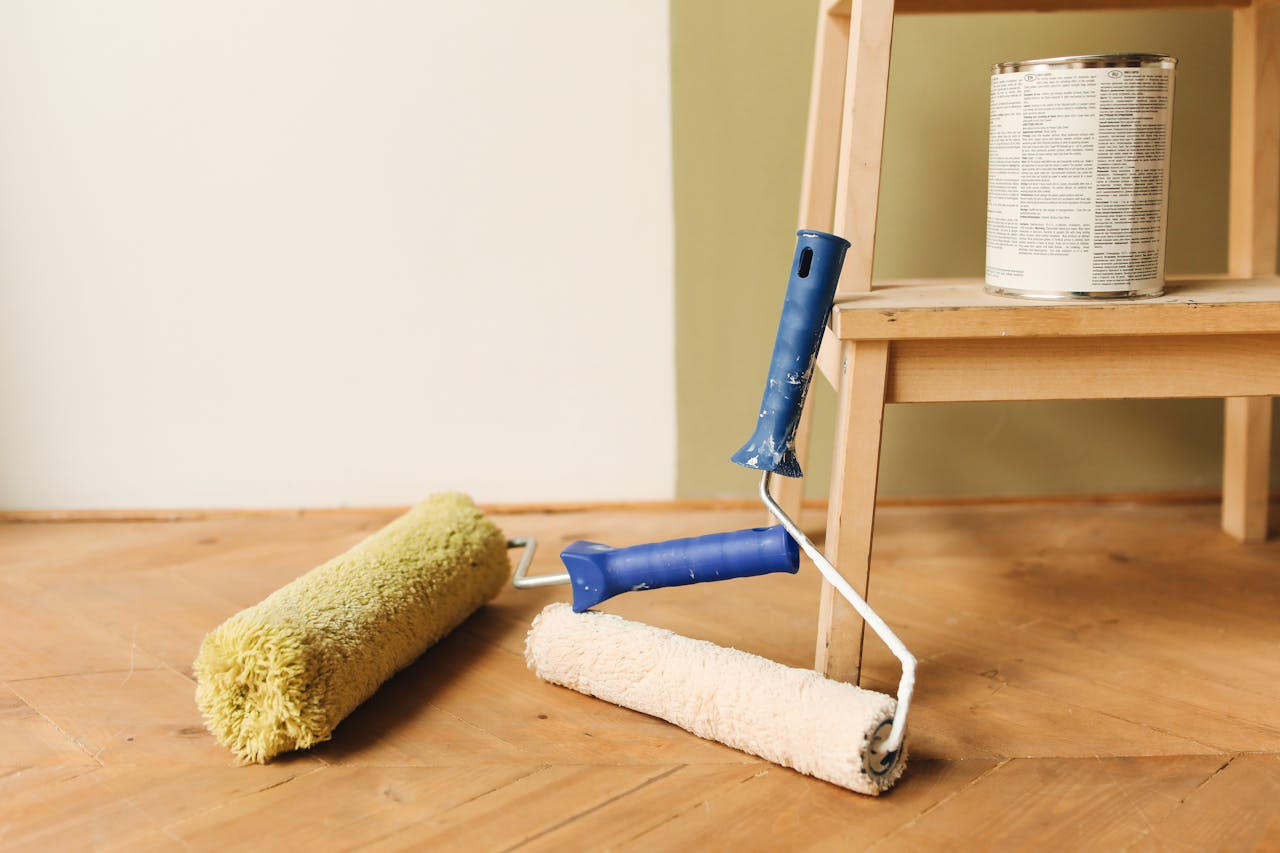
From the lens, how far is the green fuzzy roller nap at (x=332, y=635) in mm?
721

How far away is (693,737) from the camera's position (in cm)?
76

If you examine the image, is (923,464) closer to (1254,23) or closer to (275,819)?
(1254,23)

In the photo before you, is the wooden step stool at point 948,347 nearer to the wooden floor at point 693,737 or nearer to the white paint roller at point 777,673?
the white paint roller at point 777,673

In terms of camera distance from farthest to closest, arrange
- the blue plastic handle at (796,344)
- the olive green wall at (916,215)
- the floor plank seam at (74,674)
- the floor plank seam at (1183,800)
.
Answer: the olive green wall at (916,215) < the floor plank seam at (74,674) < the blue plastic handle at (796,344) < the floor plank seam at (1183,800)

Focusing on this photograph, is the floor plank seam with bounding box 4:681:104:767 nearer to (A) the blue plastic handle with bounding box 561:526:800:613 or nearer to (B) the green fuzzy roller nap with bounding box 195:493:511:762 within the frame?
(B) the green fuzzy roller nap with bounding box 195:493:511:762

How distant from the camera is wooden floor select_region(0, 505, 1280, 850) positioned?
654mm

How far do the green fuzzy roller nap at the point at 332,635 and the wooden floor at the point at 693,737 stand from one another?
3 cm

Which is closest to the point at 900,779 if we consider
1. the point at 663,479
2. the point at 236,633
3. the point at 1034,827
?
the point at 1034,827

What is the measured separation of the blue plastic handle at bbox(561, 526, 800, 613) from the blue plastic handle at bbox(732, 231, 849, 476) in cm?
5

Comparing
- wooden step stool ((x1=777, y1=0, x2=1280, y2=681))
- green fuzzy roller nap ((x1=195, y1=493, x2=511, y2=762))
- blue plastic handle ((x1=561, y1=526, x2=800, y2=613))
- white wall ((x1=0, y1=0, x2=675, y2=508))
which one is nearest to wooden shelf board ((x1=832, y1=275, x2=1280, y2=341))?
wooden step stool ((x1=777, y1=0, x2=1280, y2=681))

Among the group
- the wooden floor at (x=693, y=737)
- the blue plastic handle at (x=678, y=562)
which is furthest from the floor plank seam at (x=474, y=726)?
the blue plastic handle at (x=678, y=562)

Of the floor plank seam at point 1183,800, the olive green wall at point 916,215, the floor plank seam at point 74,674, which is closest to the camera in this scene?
the floor plank seam at point 1183,800

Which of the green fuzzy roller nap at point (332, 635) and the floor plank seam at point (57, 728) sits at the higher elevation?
the green fuzzy roller nap at point (332, 635)

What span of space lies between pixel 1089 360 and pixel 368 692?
0.55 m
